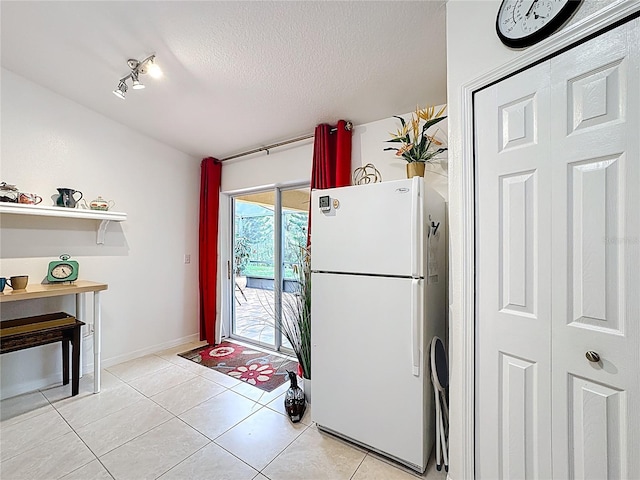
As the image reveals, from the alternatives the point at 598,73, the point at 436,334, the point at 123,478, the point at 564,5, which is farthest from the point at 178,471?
the point at 564,5

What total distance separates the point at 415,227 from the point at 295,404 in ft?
5.14

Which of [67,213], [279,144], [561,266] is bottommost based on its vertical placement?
[561,266]

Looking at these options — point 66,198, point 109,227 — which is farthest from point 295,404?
point 66,198

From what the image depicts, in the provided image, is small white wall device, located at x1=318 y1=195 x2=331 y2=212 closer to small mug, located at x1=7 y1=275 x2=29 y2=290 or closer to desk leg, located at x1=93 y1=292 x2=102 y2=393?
desk leg, located at x1=93 y1=292 x2=102 y2=393

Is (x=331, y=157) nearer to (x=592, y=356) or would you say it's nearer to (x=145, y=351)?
(x=592, y=356)

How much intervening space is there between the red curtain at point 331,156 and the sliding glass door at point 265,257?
0.56 metres

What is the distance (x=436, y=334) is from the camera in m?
1.73

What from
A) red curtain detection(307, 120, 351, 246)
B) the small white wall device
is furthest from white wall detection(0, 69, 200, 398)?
the small white wall device

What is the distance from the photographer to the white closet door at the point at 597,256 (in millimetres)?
939

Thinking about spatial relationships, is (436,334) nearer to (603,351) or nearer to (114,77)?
(603,351)

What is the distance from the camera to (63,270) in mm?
2521

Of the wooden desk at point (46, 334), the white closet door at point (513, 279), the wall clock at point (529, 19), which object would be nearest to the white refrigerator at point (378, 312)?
the white closet door at point (513, 279)

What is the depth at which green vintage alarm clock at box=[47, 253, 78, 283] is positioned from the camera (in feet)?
8.13

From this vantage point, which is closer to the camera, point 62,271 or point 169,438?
point 169,438
